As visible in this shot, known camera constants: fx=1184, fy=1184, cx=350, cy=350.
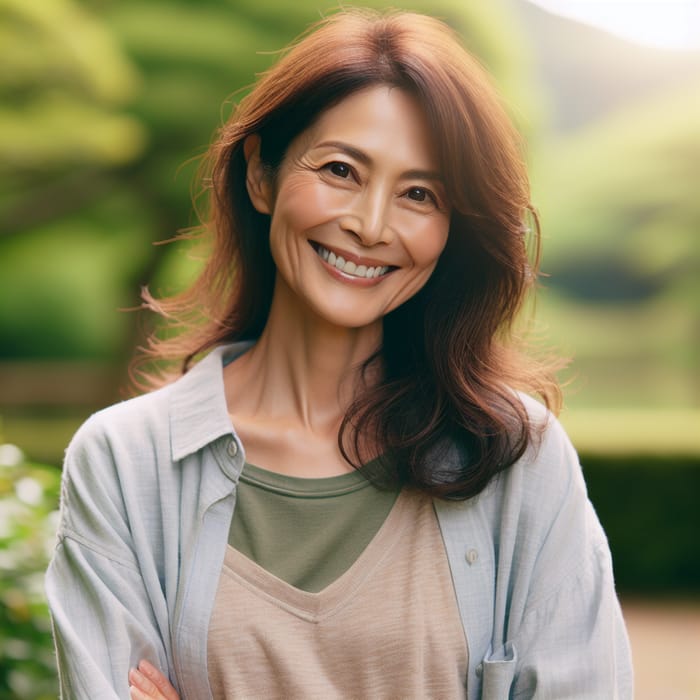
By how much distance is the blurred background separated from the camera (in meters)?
5.63

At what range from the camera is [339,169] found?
180cm

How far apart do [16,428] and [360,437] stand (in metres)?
8.66

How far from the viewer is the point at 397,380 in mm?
1971

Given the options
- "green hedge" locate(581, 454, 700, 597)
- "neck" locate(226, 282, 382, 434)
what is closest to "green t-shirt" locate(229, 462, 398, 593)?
"neck" locate(226, 282, 382, 434)

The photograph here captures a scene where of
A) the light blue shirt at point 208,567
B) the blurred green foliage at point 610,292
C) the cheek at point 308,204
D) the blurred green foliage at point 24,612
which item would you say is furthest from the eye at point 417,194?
the blurred green foliage at point 610,292

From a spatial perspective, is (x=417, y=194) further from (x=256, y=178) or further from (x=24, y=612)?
(x=24, y=612)

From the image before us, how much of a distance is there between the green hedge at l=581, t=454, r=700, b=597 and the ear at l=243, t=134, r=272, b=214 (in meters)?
6.14

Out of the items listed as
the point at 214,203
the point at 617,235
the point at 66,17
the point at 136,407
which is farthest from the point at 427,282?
the point at 617,235

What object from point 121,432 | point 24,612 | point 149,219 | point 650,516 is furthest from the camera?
point 149,219

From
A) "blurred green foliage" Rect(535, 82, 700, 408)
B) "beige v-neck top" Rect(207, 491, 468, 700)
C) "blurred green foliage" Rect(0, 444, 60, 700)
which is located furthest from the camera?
"blurred green foliage" Rect(535, 82, 700, 408)

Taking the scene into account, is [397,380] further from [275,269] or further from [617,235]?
[617,235]

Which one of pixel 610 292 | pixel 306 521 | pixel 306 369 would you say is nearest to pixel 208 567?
pixel 306 521

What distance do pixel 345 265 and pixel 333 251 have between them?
0.03m

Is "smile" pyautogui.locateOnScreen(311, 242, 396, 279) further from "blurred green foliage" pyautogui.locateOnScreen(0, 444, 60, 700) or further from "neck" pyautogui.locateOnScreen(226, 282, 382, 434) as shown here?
"blurred green foliage" pyautogui.locateOnScreen(0, 444, 60, 700)
